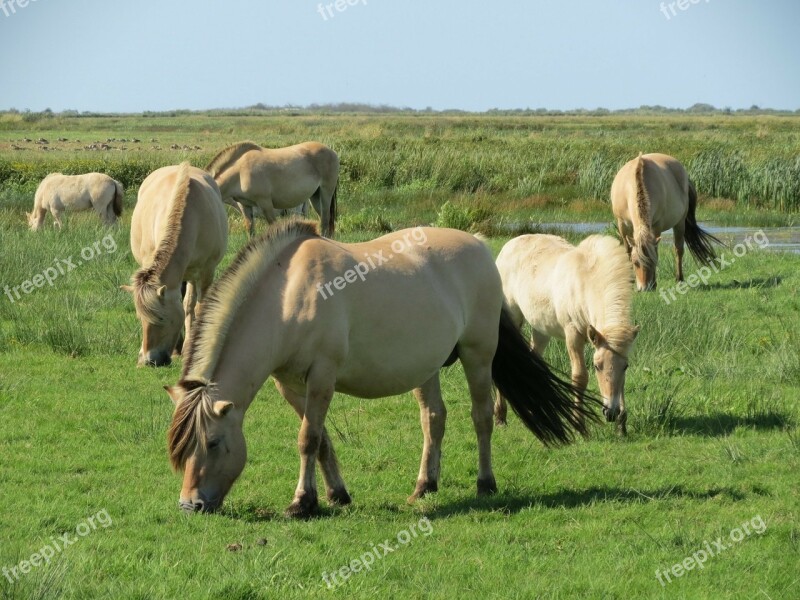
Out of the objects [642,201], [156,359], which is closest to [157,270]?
[156,359]

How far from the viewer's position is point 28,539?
5508 millimetres

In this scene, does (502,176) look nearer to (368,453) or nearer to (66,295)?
(66,295)

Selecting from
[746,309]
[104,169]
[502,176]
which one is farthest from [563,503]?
[104,169]

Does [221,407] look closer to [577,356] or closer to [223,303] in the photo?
[223,303]

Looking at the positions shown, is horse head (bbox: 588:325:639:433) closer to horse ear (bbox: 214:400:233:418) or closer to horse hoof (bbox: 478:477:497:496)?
horse hoof (bbox: 478:477:497:496)

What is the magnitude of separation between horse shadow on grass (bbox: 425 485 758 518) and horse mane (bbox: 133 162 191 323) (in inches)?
156

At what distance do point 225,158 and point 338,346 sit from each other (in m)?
12.4

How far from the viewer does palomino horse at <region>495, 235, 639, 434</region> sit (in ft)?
24.7

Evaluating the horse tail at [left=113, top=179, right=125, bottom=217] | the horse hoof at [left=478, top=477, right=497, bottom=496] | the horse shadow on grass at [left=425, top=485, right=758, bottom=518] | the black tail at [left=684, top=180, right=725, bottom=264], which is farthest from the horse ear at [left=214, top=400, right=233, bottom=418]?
the horse tail at [left=113, top=179, right=125, bottom=217]

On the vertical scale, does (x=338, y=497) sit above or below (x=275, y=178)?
below

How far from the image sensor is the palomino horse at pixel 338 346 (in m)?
5.48

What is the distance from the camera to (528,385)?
23.1 feet

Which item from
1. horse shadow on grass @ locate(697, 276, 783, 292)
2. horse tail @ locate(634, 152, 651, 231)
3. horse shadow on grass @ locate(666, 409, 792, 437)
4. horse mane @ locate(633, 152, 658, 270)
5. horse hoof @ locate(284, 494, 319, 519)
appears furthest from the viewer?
horse tail @ locate(634, 152, 651, 231)

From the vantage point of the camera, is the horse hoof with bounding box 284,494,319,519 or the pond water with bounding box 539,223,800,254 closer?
the horse hoof with bounding box 284,494,319,519
